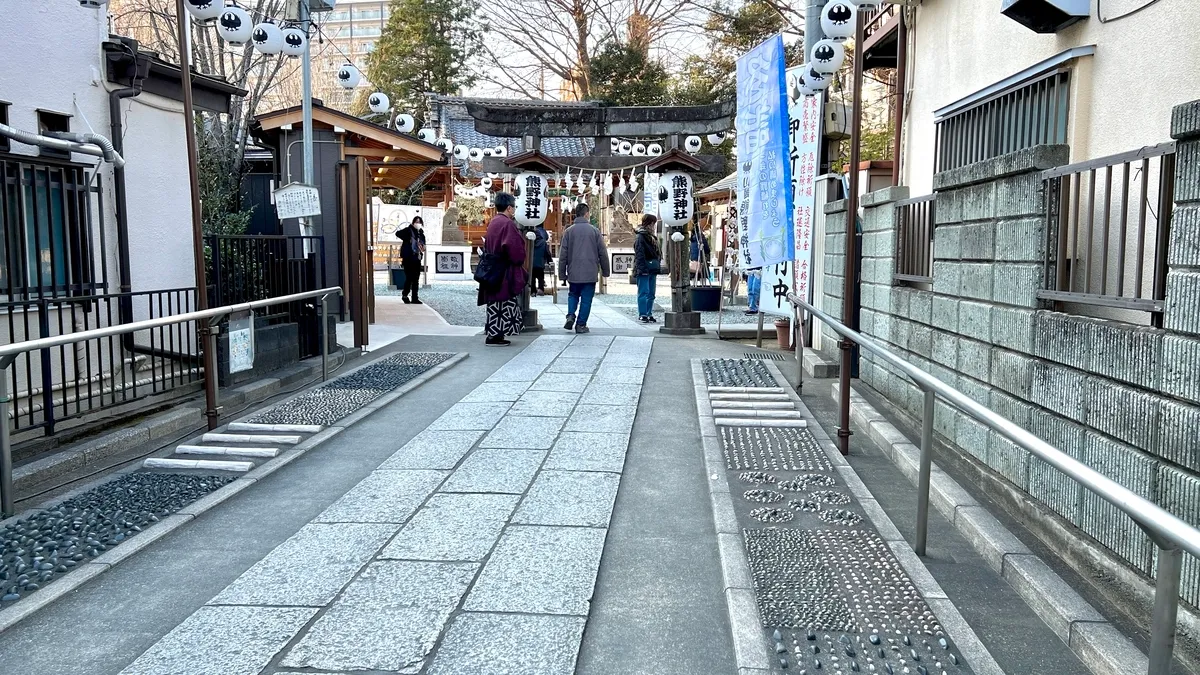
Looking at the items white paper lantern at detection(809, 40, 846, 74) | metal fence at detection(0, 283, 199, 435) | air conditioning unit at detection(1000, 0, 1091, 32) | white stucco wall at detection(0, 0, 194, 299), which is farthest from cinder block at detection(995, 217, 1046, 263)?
white stucco wall at detection(0, 0, 194, 299)

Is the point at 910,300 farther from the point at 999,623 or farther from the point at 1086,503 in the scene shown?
the point at 999,623

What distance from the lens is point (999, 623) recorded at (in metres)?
3.62

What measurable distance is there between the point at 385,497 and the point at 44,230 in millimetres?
4577

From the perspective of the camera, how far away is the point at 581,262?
13430mm

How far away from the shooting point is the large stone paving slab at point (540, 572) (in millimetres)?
3760

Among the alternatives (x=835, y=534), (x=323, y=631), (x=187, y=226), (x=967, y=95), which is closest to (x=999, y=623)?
(x=835, y=534)

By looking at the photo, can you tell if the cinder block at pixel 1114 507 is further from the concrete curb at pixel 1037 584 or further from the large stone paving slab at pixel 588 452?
the large stone paving slab at pixel 588 452

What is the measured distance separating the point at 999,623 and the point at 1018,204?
250 cm

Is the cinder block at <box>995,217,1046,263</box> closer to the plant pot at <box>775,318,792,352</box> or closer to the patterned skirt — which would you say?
the plant pot at <box>775,318,792,352</box>

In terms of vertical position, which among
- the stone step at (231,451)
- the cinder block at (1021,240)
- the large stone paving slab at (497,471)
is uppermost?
the cinder block at (1021,240)

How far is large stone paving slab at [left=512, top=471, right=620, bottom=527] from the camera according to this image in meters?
4.88

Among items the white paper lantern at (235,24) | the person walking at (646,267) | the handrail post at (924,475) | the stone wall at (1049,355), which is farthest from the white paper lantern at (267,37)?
the handrail post at (924,475)

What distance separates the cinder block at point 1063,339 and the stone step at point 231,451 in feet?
17.1

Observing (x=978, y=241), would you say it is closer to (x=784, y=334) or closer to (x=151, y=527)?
(x=151, y=527)
